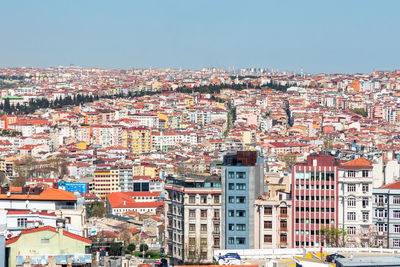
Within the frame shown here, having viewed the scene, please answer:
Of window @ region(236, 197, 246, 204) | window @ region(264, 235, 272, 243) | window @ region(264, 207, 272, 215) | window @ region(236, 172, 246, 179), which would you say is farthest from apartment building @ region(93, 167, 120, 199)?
window @ region(264, 235, 272, 243)

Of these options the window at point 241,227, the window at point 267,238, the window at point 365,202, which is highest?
the window at point 365,202

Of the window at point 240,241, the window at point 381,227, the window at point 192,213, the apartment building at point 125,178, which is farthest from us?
the apartment building at point 125,178

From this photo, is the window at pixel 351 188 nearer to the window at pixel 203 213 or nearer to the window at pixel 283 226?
the window at pixel 283 226

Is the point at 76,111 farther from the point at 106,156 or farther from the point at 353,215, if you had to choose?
the point at 353,215

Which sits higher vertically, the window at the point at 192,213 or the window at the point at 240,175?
the window at the point at 240,175

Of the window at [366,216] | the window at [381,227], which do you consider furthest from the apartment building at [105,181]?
the window at [381,227]

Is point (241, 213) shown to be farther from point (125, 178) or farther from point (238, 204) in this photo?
point (125, 178)

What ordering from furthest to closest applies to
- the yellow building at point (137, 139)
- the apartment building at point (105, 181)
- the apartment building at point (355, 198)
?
the yellow building at point (137, 139)
the apartment building at point (105, 181)
the apartment building at point (355, 198)
